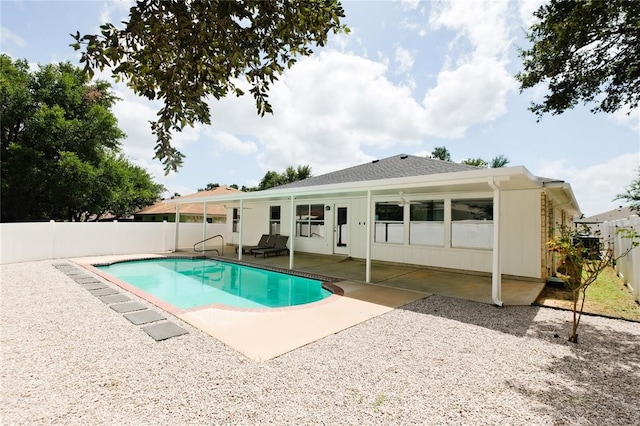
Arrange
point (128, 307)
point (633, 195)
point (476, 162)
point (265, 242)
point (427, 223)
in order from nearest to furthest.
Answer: point (128, 307), point (427, 223), point (265, 242), point (633, 195), point (476, 162)

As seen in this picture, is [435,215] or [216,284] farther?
[435,215]

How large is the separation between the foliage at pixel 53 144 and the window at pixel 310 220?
43.1 feet

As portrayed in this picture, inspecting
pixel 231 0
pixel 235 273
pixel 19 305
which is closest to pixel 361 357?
pixel 231 0

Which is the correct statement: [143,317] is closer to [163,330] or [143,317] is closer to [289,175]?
[163,330]

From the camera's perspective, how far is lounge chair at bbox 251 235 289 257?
13438 mm

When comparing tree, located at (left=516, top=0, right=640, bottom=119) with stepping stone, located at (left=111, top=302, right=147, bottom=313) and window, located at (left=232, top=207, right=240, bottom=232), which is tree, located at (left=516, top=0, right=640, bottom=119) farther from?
window, located at (left=232, top=207, right=240, bottom=232)

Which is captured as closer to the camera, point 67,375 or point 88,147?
point 67,375

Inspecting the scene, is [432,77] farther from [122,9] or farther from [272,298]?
[122,9]

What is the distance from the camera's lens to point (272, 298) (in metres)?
7.81

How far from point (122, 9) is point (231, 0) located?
153 cm

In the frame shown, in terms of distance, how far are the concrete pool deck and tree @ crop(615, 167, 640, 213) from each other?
19556 mm

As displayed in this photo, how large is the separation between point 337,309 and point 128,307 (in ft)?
13.0

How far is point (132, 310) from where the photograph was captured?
5484 millimetres

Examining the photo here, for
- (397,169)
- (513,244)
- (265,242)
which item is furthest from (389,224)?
(265,242)
